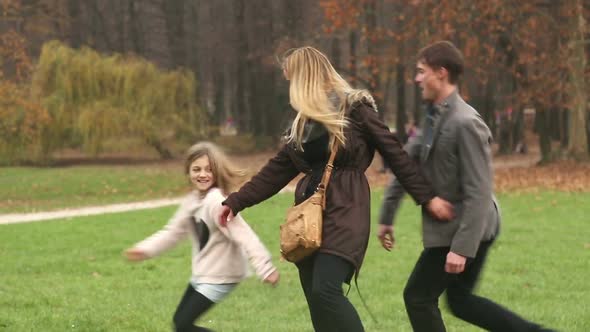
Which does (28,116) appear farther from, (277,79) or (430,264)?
(430,264)

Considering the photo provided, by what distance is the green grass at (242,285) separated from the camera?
7137mm

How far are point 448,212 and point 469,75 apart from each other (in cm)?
3313

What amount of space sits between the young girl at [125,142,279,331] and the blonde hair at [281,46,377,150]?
1.87 feet

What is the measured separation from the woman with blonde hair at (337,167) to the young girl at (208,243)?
14.2 inches

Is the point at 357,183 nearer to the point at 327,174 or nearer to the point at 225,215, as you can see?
the point at 327,174

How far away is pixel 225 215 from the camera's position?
507 centimetres

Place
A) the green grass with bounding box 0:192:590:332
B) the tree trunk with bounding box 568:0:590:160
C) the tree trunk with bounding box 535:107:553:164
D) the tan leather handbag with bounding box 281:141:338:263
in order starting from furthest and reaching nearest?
1. the tree trunk with bounding box 535:107:553:164
2. the tree trunk with bounding box 568:0:590:160
3. the green grass with bounding box 0:192:590:332
4. the tan leather handbag with bounding box 281:141:338:263

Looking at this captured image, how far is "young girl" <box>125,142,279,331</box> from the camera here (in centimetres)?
503

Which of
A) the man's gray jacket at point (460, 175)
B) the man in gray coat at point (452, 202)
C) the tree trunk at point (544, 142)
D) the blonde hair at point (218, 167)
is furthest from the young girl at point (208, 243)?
the tree trunk at point (544, 142)

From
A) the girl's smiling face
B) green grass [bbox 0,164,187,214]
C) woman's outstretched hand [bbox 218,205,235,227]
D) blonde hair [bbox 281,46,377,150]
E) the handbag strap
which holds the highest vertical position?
blonde hair [bbox 281,46,377,150]

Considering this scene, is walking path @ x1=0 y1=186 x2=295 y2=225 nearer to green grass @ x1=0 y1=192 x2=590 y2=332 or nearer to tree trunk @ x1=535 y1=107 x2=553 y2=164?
green grass @ x1=0 y1=192 x2=590 y2=332

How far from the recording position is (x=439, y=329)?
16.7 ft

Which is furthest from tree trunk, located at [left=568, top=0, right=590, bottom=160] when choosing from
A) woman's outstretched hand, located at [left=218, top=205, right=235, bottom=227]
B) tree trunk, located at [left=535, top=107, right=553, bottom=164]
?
woman's outstretched hand, located at [left=218, top=205, right=235, bottom=227]

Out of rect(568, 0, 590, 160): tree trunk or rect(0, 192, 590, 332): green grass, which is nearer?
rect(0, 192, 590, 332): green grass
